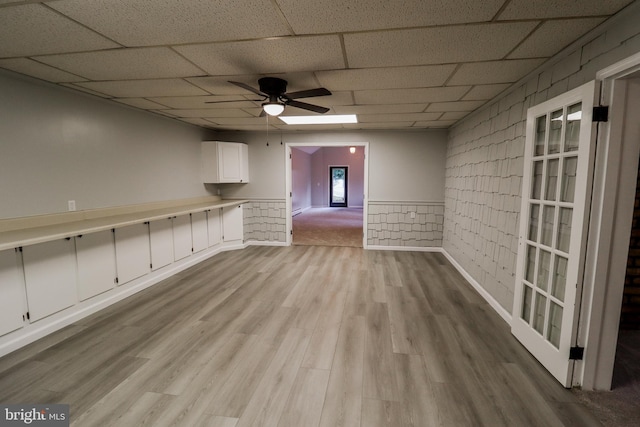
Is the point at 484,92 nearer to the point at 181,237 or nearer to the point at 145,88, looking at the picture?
the point at 145,88

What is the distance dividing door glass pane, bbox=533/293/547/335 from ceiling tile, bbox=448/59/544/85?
1870 mm

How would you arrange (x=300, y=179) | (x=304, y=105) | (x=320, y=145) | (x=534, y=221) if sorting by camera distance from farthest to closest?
1. (x=300, y=179)
2. (x=320, y=145)
3. (x=304, y=105)
4. (x=534, y=221)

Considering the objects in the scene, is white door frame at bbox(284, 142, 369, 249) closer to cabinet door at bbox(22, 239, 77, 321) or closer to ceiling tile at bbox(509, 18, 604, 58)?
ceiling tile at bbox(509, 18, 604, 58)

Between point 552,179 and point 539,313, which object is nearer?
point 552,179

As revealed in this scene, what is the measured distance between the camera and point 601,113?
67.4 inches

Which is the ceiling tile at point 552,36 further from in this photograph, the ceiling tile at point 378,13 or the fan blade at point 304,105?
the fan blade at point 304,105

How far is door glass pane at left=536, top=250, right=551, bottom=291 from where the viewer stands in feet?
7.07

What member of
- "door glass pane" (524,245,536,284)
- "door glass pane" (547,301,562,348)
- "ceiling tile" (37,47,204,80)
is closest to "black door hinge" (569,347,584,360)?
"door glass pane" (547,301,562,348)

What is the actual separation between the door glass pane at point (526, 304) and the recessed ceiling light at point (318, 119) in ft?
10.1

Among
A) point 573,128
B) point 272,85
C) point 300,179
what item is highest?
point 272,85

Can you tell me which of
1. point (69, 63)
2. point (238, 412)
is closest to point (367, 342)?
point (238, 412)

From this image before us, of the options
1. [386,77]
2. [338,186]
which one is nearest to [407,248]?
[386,77]

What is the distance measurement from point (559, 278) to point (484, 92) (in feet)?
6.77

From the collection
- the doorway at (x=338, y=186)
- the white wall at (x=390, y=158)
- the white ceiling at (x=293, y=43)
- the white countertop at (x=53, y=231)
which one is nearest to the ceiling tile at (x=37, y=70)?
the white ceiling at (x=293, y=43)
